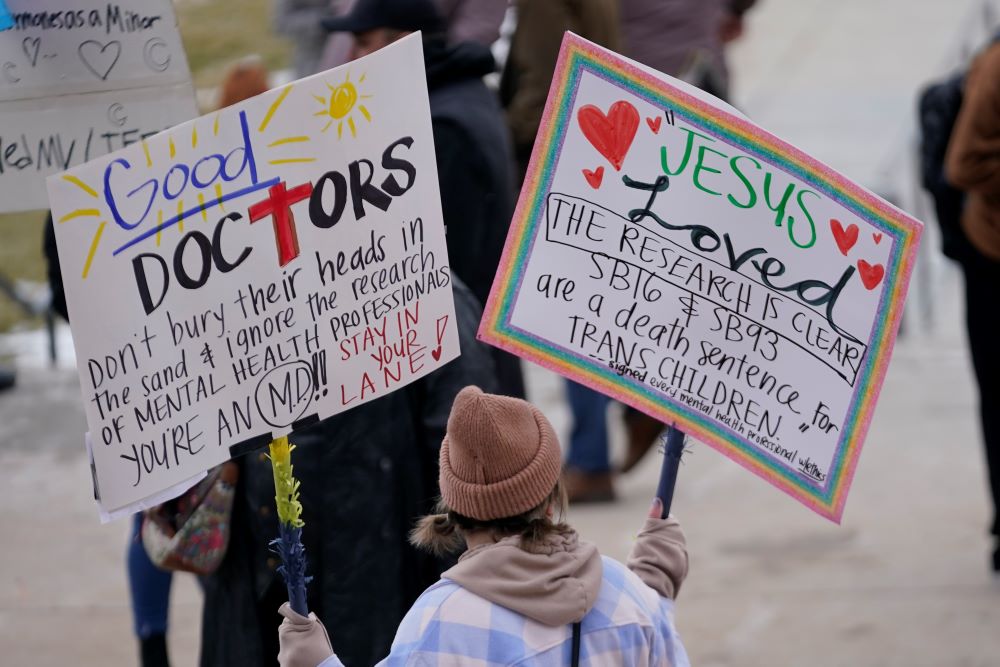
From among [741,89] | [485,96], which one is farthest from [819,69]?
[485,96]

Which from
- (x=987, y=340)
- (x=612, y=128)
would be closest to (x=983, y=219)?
(x=987, y=340)

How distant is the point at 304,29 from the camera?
736 cm

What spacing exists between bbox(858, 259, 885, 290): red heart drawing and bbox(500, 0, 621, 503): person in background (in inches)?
118

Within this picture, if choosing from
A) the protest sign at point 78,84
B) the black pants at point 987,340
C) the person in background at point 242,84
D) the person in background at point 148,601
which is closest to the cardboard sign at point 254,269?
the protest sign at point 78,84

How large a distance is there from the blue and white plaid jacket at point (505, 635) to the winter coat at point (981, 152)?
8.91 ft

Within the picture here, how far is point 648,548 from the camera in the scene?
118 inches

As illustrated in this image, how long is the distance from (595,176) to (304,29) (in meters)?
4.72

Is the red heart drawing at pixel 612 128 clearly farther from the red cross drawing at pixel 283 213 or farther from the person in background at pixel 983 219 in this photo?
the person in background at pixel 983 219

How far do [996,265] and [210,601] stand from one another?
2770 millimetres

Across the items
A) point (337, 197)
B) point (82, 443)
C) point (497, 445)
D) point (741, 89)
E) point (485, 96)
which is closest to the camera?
point (497, 445)

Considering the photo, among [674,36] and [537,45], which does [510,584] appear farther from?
[674,36]

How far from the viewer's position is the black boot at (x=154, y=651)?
4473 millimetres

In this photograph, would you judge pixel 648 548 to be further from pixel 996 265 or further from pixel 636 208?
pixel 996 265

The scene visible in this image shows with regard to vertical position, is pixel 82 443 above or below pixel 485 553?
below
